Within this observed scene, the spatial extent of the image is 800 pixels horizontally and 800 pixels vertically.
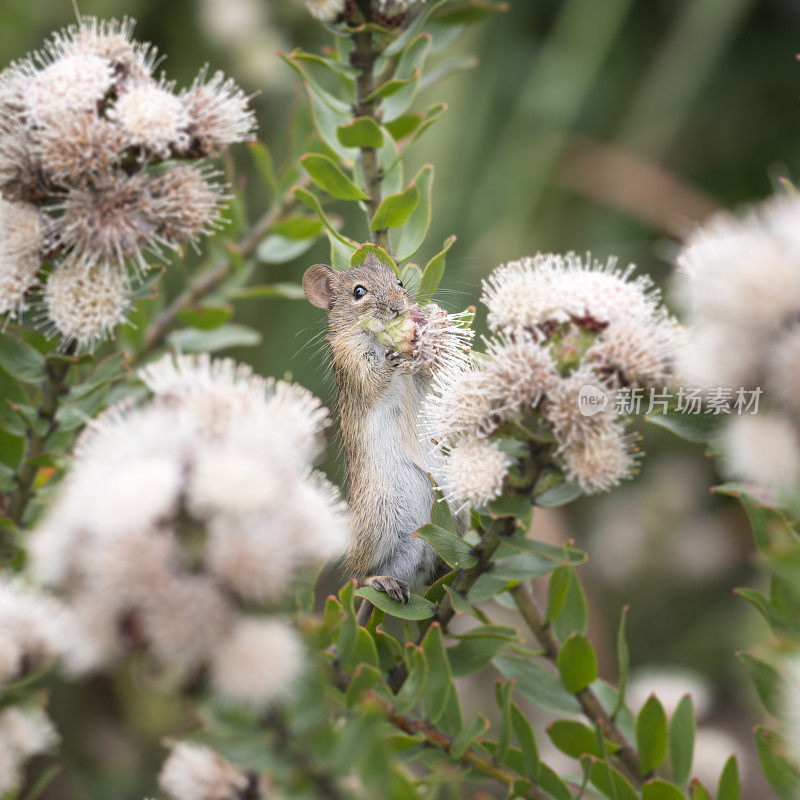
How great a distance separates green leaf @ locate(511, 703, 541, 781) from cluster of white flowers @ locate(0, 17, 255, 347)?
1.59ft

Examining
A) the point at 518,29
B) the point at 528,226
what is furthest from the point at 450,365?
the point at 518,29

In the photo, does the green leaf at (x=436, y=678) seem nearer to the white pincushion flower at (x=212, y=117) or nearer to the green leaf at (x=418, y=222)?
the green leaf at (x=418, y=222)

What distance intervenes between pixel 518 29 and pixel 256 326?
4.05 ft

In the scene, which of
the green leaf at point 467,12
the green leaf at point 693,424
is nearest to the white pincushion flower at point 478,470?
the green leaf at point 693,424

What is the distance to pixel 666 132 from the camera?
7.49 ft

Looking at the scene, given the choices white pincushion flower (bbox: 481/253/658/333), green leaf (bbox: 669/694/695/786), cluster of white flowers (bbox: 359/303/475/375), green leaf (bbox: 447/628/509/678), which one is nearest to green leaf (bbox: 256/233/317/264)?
cluster of white flowers (bbox: 359/303/475/375)

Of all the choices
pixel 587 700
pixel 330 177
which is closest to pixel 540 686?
pixel 587 700

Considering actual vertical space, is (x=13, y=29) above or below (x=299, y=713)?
above

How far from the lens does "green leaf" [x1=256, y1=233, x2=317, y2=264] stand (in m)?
1.06

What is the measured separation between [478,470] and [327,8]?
497mm

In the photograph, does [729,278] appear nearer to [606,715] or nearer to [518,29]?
[606,715]

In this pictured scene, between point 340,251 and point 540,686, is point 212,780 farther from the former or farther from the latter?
point 340,251

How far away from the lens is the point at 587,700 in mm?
764

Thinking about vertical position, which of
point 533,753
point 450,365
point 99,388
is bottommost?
point 533,753
